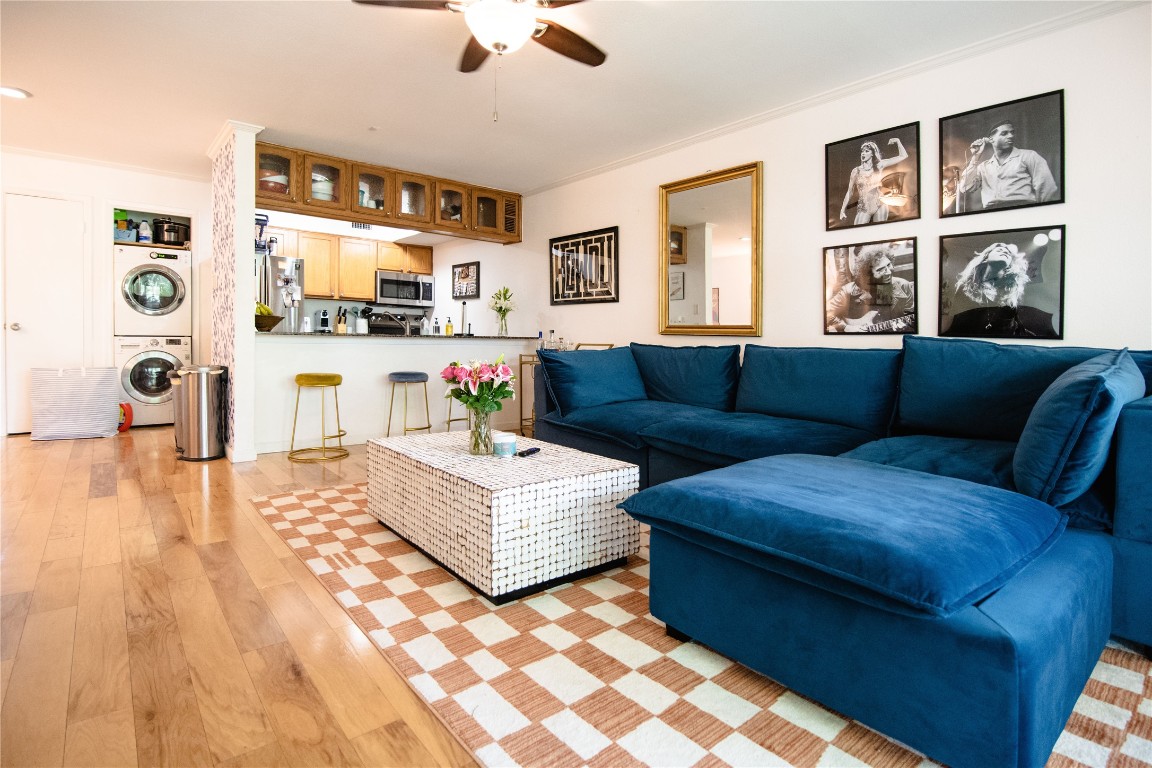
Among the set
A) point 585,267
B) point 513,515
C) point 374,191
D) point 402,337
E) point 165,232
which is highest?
point 374,191

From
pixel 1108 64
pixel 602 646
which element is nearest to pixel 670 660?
pixel 602 646

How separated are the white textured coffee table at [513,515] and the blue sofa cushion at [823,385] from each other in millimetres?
1371

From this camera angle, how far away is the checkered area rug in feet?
4.46

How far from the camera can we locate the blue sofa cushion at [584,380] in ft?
13.0

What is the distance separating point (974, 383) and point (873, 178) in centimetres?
152

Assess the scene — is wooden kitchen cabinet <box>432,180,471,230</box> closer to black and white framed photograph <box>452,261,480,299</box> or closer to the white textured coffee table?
black and white framed photograph <box>452,261,480,299</box>

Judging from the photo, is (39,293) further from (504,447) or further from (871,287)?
(871,287)

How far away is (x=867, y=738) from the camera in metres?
1.41

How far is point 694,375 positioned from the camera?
398cm

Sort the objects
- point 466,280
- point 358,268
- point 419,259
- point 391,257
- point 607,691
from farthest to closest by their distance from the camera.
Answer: point 419,259 < point 391,257 < point 358,268 < point 466,280 < point 607,691

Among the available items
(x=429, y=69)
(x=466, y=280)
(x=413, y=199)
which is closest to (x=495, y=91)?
(x=429, y=69)

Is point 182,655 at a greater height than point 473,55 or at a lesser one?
lesser

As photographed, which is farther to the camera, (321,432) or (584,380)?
(321,432)

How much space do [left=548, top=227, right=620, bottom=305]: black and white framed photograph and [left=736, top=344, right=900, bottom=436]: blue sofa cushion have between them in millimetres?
1887
